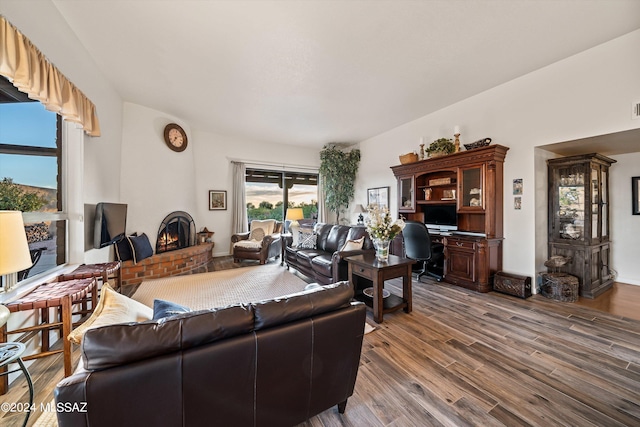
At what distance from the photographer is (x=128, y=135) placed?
4.14 metres

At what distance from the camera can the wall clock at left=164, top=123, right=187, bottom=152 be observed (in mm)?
4645

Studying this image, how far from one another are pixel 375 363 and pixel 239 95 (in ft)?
13.3

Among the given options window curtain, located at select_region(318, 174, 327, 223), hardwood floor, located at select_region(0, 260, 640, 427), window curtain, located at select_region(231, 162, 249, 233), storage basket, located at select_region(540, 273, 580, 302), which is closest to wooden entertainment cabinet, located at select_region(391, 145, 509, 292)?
storage basket, located at select_region(540, 273, 580, 302)

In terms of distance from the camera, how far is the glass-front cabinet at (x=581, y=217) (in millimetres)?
3162

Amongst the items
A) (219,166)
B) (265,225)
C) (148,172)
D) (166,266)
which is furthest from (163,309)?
(219,166)

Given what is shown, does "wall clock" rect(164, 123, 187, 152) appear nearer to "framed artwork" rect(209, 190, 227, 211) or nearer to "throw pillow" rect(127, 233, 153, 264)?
"framed artwork" rect(209, 190, 227, 211)

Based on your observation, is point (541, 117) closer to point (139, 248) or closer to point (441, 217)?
point (441, 217)

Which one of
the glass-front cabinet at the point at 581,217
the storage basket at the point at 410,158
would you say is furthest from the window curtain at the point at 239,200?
the glass-front cabinet at the point at 581,217

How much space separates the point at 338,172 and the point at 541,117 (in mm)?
4112

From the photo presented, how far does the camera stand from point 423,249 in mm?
3730

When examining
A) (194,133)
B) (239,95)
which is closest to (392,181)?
(239,95)

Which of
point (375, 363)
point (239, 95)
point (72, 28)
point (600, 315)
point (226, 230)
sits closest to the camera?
point (375, 363)

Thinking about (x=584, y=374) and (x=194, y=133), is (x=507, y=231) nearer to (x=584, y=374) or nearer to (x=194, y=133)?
(x=584, y=374)

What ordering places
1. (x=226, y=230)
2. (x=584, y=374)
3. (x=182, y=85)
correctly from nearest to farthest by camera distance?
(x=584, y=374)
(x=182, y=85)
(x=226, y=230)
